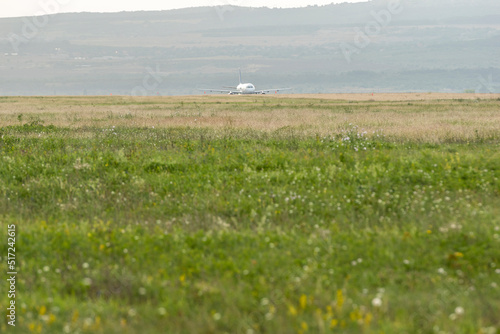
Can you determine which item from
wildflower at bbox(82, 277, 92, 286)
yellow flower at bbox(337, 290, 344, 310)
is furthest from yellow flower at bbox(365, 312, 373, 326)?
wildflower at bbox(82, 277, 92, 286)

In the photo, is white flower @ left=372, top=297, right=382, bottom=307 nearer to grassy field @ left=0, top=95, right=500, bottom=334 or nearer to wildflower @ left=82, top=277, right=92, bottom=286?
grassy field @ left=0, top=95, right=500, bottom=334

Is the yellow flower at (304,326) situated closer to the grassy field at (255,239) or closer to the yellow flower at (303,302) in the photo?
the grassy field at (255,239)

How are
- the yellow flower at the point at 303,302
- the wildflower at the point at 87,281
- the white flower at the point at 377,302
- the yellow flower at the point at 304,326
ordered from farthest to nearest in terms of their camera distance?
the wildflower at the point at 87,281 < the yellow flower at the point at 303,302 < the white flower at the point at 377,302 < the yellow flower at the point at 304,326

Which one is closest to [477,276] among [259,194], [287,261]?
[287,261]

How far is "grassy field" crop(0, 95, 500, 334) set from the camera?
654cm

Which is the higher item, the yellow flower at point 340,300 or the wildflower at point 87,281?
the wildflower at point 87,281

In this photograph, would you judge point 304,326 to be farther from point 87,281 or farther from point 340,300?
point 87,281

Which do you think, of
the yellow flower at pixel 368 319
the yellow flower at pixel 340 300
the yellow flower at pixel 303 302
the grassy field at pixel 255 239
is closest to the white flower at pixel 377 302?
the grassy field at pixel 255 239

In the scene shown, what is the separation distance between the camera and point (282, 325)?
245 inches

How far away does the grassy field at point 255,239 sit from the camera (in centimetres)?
654

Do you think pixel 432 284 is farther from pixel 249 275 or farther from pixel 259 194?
pixel 259 194

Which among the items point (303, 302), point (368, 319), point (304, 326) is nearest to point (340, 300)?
point (303, 302)

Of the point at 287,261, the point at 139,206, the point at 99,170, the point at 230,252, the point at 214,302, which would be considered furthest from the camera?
the point at 99,170

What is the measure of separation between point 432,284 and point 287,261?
2.09 metres
